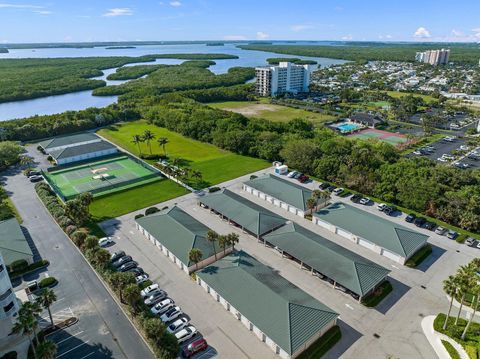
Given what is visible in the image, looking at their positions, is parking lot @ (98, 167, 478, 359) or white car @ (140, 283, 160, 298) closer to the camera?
parking lot @ (98, 167, 478, 359)

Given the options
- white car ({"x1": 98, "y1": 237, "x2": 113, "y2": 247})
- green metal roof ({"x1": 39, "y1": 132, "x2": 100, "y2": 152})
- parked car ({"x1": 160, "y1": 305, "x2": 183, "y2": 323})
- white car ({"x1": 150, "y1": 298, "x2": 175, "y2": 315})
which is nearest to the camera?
parked car ({"x1": 160, "y1": 305, "x2": 183, "y2": 323})

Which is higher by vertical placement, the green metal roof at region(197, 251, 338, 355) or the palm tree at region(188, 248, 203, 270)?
the palm tree at region(188, 248, 203, 270)

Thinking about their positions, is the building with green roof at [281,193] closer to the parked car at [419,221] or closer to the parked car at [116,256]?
the parked car at [419,221]

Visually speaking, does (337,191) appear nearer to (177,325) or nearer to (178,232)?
(178,232)

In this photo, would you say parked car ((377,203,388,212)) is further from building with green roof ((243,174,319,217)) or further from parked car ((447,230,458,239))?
building with green roof ((243,174,319,217))

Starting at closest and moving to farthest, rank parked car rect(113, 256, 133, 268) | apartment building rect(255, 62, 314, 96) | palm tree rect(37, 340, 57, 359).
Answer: palm tree rect(37, 340, 57, 359) < parked car rect(113, 256, 133, 268) < apartment building rect(255, 62, 314, 96)

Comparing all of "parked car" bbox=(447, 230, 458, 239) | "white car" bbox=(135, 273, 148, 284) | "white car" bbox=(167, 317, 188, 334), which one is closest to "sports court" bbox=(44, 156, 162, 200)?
"white car" bbox=(135, 273, 148, 284)

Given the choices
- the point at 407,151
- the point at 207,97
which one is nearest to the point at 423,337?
the point at 407,151

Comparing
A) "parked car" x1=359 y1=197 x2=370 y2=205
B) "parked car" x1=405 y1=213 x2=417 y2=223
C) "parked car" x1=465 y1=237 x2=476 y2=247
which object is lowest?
"parked car" x1=465 y1=237 x2=476 y2=247
